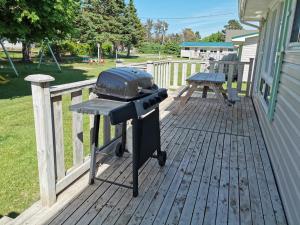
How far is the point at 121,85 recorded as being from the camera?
2166mm

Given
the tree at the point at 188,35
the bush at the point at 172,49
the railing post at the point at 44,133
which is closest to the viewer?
the railing post at the point at 44,133

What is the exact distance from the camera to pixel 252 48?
14.1 metres

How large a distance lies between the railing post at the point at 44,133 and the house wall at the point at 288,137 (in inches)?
71.7

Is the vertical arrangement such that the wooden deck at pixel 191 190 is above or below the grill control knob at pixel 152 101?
below

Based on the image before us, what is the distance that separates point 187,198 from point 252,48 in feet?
44.7

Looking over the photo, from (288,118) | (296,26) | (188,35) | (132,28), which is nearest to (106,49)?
(132,28)

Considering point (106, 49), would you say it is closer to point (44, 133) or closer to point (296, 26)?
point (296, 26)

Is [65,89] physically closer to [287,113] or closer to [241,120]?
[287,113]

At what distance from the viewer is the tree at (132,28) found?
3027cm

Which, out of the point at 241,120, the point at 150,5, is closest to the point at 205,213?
the point at 241,120

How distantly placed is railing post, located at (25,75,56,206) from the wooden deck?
0.62 ft

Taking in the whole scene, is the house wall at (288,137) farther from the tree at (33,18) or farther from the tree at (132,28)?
the tree at (132,28)

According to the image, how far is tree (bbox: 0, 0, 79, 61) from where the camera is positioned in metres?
6.14

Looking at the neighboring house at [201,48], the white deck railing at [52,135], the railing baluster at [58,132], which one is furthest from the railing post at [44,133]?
the neighboring house at [201,48]
